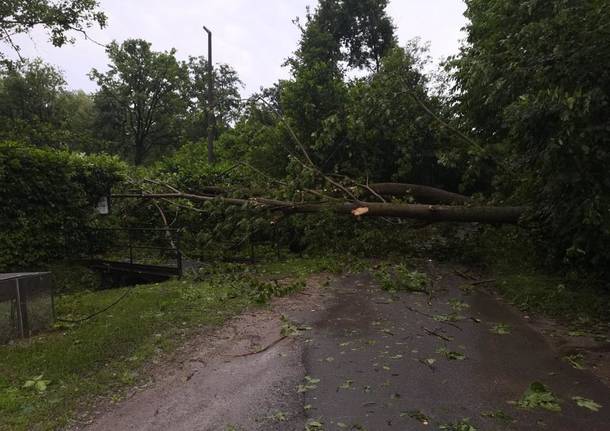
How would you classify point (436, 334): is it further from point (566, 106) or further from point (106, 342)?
point (106, 342)

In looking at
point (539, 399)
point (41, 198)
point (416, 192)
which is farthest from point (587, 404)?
point (41, 198)

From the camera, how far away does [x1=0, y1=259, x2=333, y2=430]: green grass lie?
12.2 ft

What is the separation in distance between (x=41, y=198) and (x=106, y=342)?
19.4ft

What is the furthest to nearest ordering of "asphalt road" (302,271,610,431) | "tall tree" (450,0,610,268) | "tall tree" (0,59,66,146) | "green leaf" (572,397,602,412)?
"tall tree" (0,59,66,146)
"tall tree" (450,0,610,268)
"green leaf" (572,397,602,412)
"asphalt road" (302,271,610,431)

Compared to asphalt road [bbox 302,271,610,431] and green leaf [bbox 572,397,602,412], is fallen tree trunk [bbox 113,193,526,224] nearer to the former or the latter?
asphalt road [bbox 302,271,610,431]

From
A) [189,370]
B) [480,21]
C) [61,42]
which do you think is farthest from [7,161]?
[480,21]

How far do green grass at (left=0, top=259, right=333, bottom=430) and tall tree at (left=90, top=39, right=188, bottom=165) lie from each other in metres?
27.0

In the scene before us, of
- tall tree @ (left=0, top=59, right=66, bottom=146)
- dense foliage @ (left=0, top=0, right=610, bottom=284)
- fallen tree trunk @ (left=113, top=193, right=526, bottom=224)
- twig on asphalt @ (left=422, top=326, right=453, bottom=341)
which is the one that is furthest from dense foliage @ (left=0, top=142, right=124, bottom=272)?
tall tree @ (left=0, top=59, right=66, bottom=146)

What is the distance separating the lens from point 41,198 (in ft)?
31.9

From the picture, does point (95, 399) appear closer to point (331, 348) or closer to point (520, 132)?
point (331, 348)

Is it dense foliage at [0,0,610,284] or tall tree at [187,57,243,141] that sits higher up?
tall tree at [187,57,243,141]

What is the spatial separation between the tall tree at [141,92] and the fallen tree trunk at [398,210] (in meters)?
25.5

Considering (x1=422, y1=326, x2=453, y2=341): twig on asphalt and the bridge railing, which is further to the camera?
the bridge railing

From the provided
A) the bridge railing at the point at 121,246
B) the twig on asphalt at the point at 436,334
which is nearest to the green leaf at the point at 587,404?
the twig on asphalt at the point at 436,334
